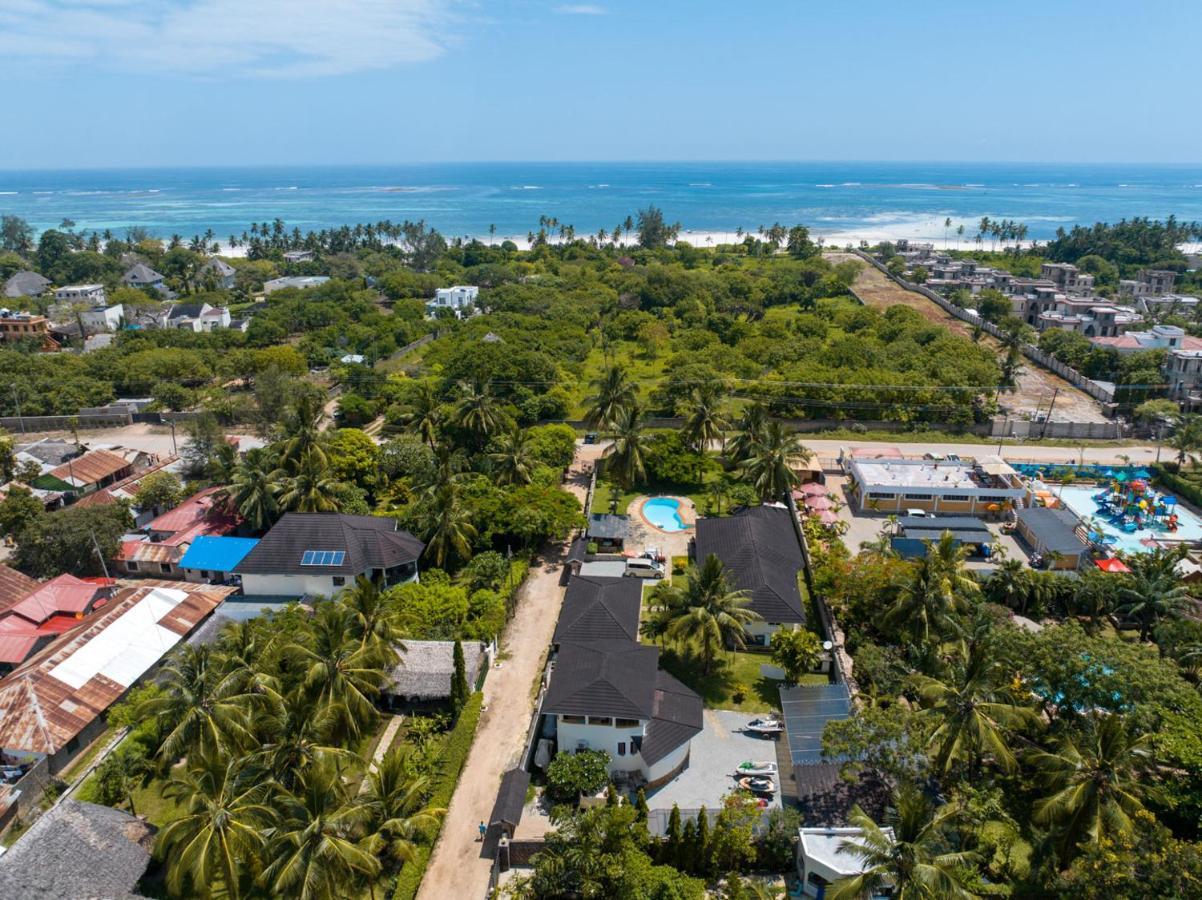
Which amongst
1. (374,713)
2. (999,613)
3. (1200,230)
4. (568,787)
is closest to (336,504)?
(374,713)

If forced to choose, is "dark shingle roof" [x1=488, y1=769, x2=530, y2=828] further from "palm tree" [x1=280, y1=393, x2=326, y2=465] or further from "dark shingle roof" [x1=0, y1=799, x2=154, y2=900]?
"palm tree" [x1=280, y1=393, x2=326, y2=465]

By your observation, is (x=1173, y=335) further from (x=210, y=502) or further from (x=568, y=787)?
(x=210, y=502)

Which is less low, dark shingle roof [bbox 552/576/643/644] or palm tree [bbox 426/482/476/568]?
palm tree [bbox 426/482/476/568]

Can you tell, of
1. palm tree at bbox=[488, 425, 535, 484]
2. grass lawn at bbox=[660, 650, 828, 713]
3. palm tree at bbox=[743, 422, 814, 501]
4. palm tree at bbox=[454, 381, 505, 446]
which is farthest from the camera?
palm tree at bbox=[454, 381, 505, 446]

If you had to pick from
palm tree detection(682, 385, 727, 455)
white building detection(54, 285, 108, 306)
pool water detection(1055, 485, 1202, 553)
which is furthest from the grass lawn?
white building detection(54, 285, 108, 306)

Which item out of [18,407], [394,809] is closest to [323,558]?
[394,809]

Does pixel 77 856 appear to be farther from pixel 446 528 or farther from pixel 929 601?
pixel 929 601

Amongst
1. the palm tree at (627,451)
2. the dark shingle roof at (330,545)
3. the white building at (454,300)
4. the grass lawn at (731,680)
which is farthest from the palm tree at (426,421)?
the white building at (454,300)
